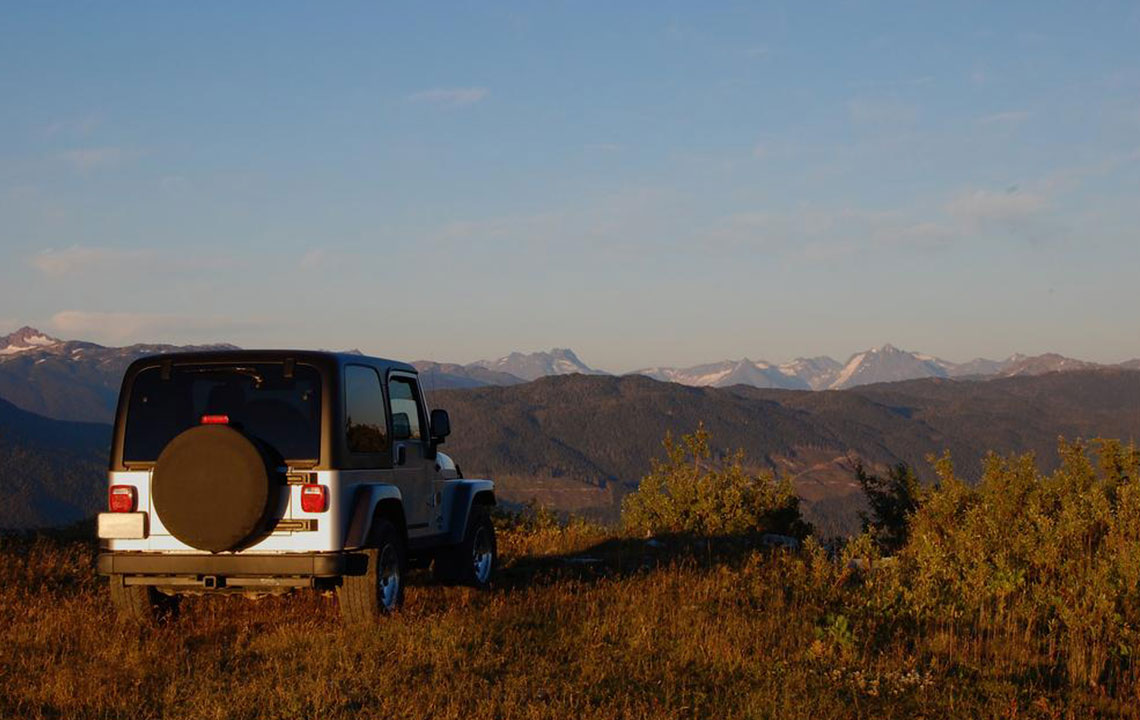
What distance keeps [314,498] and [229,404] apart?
1168 millimetres

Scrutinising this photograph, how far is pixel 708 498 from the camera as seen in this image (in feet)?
74.1

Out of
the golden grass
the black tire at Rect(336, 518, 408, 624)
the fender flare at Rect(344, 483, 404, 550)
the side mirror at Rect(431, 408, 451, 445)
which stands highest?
the side mirror at Rect(431, 408, 451, 445)

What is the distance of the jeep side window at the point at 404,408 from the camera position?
1028 cm

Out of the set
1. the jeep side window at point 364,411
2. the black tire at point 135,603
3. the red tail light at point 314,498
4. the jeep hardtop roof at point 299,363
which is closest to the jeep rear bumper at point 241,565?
the red tail light at point 314,498

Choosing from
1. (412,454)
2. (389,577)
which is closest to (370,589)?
(389,577)

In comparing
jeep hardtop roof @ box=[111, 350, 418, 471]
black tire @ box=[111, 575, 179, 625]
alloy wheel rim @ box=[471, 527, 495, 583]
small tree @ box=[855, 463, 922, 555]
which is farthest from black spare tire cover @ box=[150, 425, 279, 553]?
small tree @ box=[855, 463, 922, 555]

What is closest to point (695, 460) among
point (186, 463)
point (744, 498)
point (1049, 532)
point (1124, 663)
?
point (744, 498)

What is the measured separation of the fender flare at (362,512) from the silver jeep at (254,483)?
0.01m

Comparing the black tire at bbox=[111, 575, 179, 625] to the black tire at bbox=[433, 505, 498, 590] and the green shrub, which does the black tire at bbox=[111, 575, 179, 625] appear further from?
the green shrub

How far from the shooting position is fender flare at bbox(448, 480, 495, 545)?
37.3 ft

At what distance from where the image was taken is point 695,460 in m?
23.6

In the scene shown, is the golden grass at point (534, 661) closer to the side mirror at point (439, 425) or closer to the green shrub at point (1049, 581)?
the green shrub at point (1049, 581)

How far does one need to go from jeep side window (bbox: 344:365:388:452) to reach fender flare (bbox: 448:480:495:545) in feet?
6.11

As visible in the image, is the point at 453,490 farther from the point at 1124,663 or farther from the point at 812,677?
the point at 1124,663
